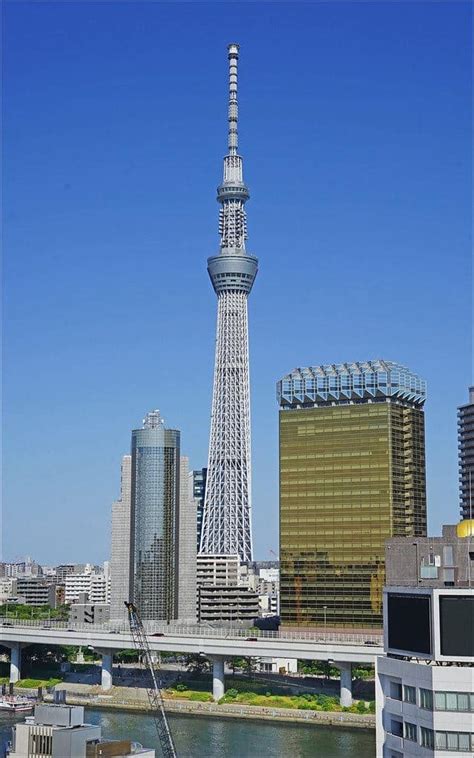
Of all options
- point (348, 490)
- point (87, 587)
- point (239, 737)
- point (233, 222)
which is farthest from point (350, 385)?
point (87, 587)

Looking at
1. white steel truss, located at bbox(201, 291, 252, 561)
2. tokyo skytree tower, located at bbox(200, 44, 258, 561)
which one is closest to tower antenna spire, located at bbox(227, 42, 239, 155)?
tokyo skytree tower, located at bbox(200, 44, 258, 561)

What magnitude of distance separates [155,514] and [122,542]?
18.3ft

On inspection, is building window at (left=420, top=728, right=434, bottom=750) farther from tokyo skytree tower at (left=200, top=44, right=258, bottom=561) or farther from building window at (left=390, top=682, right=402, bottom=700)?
tokyo skytree tower at (left=200, top=44, right=258, bottom=561)

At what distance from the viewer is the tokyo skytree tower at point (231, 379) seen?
144 meters

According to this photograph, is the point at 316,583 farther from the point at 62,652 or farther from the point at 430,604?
the point at 430,604

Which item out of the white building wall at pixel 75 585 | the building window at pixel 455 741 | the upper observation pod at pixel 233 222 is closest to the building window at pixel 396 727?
the building window at pixel 455 741

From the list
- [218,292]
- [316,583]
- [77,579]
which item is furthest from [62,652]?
[77,579]

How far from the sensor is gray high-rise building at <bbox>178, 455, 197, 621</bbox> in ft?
396

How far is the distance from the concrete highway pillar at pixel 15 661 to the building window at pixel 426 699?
63.9m

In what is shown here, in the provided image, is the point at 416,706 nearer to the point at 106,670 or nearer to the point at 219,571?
the point at 106,670

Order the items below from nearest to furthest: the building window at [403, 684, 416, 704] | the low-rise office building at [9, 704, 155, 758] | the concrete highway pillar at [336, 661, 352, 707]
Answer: the building window at [403, 684, 416, 704] < the low-rise office building at [9, 704, 155, 758] < the concrete highway pillar at [336, 661, 352, 707]

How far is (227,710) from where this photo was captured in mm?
70375

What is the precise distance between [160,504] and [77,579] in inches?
2380

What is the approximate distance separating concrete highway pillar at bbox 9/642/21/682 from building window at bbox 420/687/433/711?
210ft
